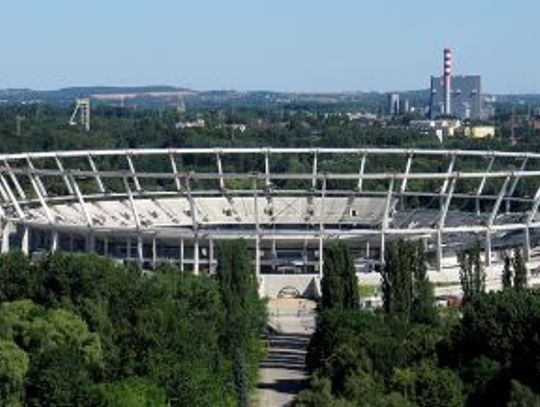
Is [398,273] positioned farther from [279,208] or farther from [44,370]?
[279,208]

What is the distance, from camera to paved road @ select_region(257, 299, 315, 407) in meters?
34.0

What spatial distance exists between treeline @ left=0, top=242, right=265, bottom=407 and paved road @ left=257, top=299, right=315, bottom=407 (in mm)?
627

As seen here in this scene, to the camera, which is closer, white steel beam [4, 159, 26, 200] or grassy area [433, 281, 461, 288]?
grassy area [433, 281, 461, 288]

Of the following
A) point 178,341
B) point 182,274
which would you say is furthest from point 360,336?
point 182,274

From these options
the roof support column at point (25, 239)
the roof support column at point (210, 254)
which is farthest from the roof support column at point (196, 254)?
the roof support column at point (25, 239)

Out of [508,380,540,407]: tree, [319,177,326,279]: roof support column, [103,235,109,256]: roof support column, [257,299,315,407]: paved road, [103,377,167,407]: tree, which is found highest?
[508,380,540,407]: tree

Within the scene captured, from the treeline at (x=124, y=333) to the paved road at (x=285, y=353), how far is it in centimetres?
63

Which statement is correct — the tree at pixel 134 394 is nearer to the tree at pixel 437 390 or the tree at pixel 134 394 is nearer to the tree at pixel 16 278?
the tree at pixel 437 390

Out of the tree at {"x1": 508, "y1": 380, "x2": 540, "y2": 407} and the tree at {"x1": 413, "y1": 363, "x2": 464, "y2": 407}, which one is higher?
the tree at {"x1": 508, "y1": 380, "x2": 540, "y2": 407}

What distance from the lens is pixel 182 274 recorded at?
1572 inches

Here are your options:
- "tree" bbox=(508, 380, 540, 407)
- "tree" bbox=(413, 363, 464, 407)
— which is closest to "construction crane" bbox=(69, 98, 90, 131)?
"tree" bbox=(413, 363, 464, 407)

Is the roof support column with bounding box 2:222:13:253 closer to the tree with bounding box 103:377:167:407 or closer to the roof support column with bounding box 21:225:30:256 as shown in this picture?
the roof support column with bounding box 21:225:30:256

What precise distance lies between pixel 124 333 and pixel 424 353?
630 centimetres

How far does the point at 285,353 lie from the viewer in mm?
39844
